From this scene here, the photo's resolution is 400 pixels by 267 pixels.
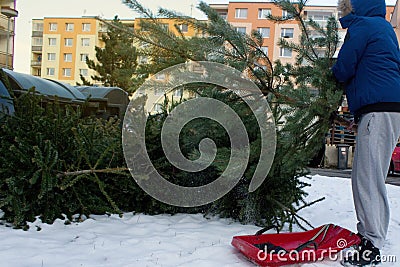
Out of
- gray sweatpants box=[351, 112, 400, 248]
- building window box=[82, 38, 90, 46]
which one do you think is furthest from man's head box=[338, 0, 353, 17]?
building window box=[82, 38, 90, 46]

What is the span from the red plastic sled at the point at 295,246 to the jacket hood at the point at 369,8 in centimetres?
156

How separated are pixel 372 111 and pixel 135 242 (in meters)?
1.89

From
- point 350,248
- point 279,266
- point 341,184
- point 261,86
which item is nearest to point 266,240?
point 279,266

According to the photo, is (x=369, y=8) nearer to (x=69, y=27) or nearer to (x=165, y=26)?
(x=165, y=26)

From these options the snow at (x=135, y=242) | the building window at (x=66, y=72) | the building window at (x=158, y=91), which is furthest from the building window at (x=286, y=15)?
the building window at (x=66, y=72)

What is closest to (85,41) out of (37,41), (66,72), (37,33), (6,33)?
(66,72)

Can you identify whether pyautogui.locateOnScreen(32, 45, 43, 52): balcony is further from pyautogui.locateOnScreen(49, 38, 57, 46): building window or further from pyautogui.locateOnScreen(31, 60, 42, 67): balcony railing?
pyautogui.locateOnScreen(49, 38, 57, 46): building window

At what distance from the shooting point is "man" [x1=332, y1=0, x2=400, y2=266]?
110 inches

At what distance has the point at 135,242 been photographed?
3.04m

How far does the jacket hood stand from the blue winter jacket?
0.15ft

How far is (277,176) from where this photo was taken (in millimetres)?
3801

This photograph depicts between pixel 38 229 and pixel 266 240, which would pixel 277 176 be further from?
pixel 38 229

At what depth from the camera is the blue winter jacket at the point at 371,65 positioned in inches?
109

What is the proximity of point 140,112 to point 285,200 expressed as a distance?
1622 millimetres
